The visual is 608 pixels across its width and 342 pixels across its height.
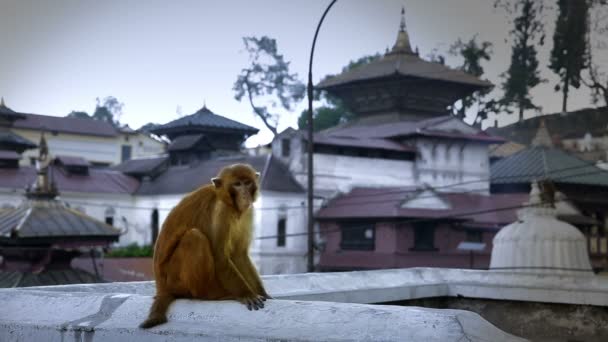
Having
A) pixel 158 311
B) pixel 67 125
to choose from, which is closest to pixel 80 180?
pixel 67 125

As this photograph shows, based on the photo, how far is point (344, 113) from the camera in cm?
3438

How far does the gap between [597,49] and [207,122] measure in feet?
45.7

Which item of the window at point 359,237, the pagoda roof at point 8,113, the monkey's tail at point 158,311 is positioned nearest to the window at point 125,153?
the window at point 359,237

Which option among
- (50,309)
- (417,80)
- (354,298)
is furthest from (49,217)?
(417,80)

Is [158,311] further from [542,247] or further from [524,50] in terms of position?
[524,50]

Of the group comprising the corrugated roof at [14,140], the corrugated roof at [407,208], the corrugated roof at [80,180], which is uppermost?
the corrugated roof at [14,140]

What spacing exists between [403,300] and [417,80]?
24365mm

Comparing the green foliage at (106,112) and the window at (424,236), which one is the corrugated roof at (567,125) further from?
the green foliage at (106,112)

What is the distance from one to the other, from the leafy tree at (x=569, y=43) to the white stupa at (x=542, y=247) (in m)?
15.0

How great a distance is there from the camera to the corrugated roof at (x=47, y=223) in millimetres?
12273

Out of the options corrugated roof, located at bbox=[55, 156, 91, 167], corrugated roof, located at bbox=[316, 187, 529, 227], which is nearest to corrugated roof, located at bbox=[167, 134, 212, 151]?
corrugated roof, located at bbox=[55, 156, 91, 167]

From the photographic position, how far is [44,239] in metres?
12.4

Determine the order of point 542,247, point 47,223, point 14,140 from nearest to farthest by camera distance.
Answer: point 542,247, point 47,223, point 14,140

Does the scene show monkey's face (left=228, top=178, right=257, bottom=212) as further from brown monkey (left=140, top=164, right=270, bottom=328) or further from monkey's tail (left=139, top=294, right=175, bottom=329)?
monkey's tail (left=139, top=294, right=175, bottom=329)
